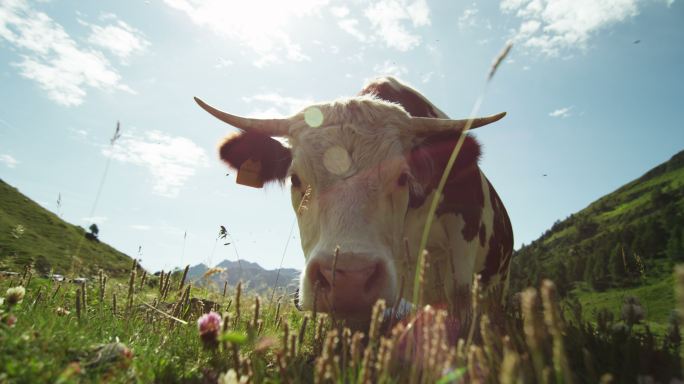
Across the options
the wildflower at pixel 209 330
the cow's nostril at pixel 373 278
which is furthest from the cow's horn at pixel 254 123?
the wildflower at pixel 209 330

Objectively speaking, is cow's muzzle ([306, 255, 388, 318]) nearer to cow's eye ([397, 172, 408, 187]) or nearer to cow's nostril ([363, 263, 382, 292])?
cow's nostril ([363, 263, 382, 292])

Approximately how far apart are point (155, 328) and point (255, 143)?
300cm

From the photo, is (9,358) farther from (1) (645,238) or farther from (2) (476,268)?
(1) (645,238)

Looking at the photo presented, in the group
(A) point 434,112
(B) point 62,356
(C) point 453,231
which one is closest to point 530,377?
(B) point 62,356

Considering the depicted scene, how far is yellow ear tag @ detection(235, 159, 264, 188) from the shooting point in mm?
5582

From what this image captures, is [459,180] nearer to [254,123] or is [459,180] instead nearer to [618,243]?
[254,123]

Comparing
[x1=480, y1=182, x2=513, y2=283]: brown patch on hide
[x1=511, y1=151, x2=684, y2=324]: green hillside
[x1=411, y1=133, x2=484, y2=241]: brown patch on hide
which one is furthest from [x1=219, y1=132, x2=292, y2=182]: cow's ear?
[x1=511, y1=151, x2=684, y2=324]: green hillside

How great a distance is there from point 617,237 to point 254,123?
271 ft

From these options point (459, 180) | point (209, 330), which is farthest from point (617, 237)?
point (209, 330)

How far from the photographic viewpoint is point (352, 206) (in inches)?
134

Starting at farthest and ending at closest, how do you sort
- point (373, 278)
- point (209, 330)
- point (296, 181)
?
point (296, 181) → point (373, 278) → point (209, 330)

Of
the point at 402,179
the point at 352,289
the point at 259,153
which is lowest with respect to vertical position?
the point at 352,289

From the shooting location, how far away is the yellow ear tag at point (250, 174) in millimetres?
5582

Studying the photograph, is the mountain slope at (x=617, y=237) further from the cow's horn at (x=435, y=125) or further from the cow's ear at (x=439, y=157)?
the cow's horn at (x=435, y=125)
